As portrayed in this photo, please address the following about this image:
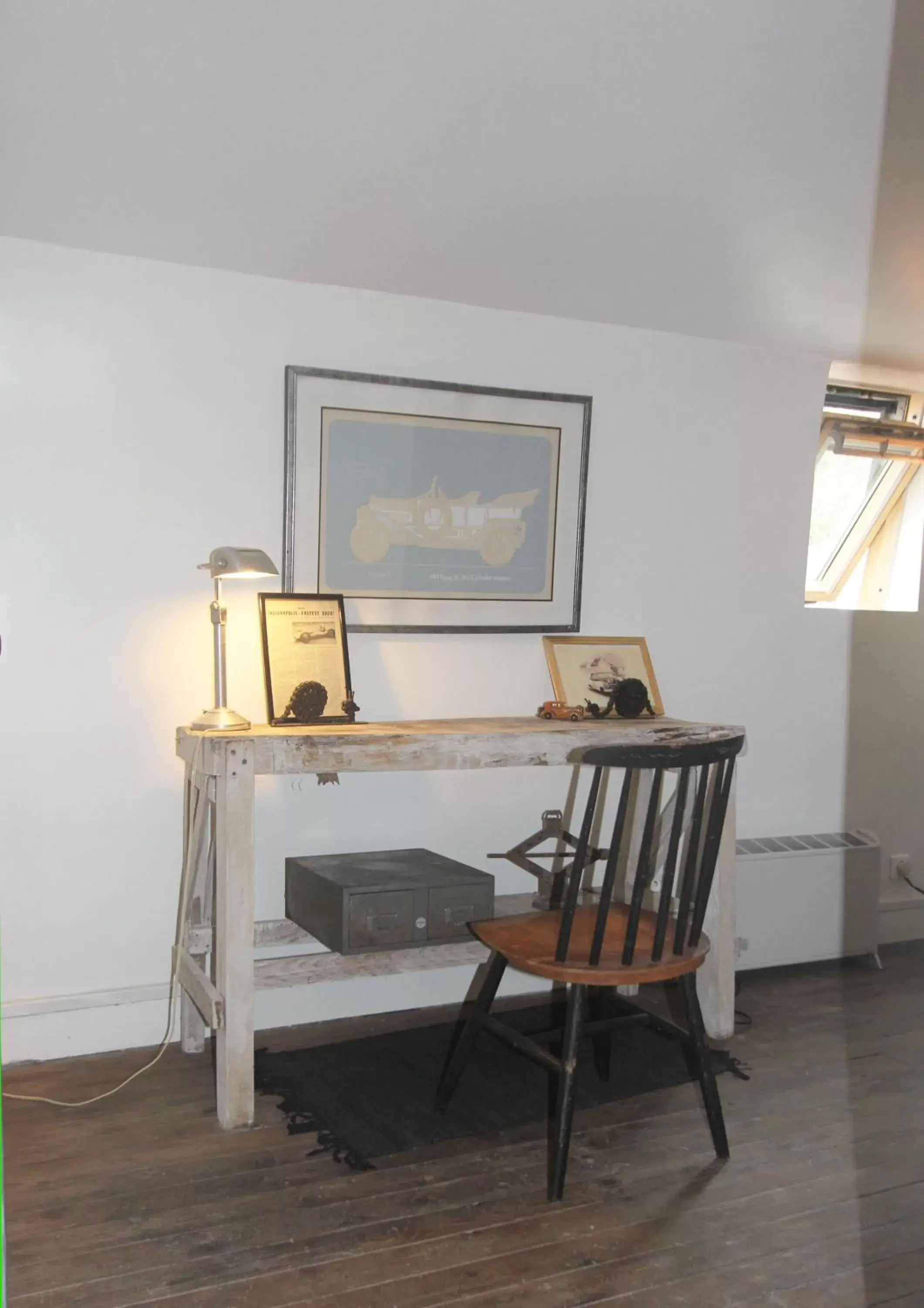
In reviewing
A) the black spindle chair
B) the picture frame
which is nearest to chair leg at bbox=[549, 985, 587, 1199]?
the black spindle chair

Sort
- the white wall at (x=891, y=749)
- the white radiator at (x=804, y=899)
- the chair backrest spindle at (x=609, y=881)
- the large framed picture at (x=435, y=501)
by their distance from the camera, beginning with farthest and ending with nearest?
the white wall at (x=891, y=749), the white radiator at (x=804, y=899), the large framed picture at (x=435, y=501), the chair backrest spindle at (x=609, y=881)

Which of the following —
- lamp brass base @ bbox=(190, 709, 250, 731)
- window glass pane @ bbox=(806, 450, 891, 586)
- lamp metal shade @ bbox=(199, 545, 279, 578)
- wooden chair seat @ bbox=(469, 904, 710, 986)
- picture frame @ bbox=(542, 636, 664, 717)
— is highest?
window glass pane @ bbox=(806, 450, 891, 586)

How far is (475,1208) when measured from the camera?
7.04 ft

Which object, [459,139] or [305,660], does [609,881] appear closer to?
[305,660]

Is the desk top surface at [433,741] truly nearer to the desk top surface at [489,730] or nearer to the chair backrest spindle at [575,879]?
the desk top surface at [489,730]

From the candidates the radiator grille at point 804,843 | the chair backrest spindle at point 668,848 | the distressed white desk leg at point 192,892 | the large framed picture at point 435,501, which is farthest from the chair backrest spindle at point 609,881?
the radiator grille at point 804,843

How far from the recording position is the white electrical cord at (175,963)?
2.56m

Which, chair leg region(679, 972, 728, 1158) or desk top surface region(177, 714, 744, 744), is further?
desk top surface region(177, 714, 744, 744)

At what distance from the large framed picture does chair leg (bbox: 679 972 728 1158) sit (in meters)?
1.26

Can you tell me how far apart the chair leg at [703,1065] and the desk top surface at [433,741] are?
53 cm

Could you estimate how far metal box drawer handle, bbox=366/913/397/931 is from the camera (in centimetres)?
267

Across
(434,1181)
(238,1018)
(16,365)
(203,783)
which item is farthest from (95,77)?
(434,1181)

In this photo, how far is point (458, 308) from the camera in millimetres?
3211

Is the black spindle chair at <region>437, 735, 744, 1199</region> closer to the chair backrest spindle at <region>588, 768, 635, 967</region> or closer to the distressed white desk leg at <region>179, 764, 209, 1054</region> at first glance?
the chair backrest spindle at <region>588, 768, 635, 967</region>
